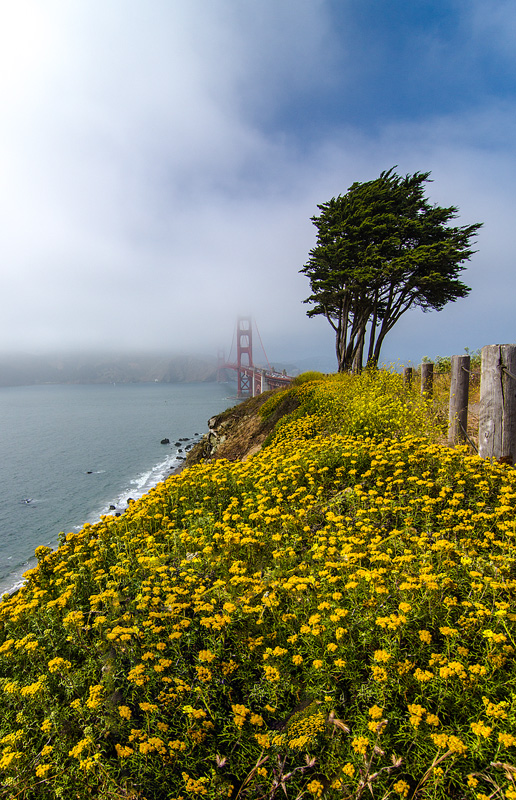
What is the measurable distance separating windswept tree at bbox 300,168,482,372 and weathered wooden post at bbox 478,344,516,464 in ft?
41.6

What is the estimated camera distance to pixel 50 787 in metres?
2.28

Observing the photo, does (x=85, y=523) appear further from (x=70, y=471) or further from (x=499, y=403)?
(x=70, y=471)

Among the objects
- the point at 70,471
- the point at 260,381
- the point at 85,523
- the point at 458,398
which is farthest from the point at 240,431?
the point at 260,381

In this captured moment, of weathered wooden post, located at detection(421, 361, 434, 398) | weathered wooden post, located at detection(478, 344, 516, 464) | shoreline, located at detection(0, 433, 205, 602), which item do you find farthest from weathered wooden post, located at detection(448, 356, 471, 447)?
shoreline, located at detection(0, 433, 205, 602)

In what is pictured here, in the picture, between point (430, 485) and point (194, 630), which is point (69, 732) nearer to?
point (194, 630)

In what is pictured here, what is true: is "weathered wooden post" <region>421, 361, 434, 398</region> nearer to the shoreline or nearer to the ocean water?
the shoreline

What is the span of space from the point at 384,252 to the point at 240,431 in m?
12.9

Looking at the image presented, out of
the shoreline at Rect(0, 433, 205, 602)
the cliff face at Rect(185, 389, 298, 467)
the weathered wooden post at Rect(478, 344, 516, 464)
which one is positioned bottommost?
the shoreline at Rect(0, 433, 205, 602)

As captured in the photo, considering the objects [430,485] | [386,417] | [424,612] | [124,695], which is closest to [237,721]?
[124,695]

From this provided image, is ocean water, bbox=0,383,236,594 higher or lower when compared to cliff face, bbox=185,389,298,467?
lower

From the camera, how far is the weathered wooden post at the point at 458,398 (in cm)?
740

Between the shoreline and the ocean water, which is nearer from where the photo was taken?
the shoreline

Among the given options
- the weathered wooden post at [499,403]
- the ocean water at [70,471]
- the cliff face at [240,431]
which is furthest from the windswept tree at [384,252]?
the ocean water at [70,471]

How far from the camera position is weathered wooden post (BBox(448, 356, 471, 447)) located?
24.3ft
